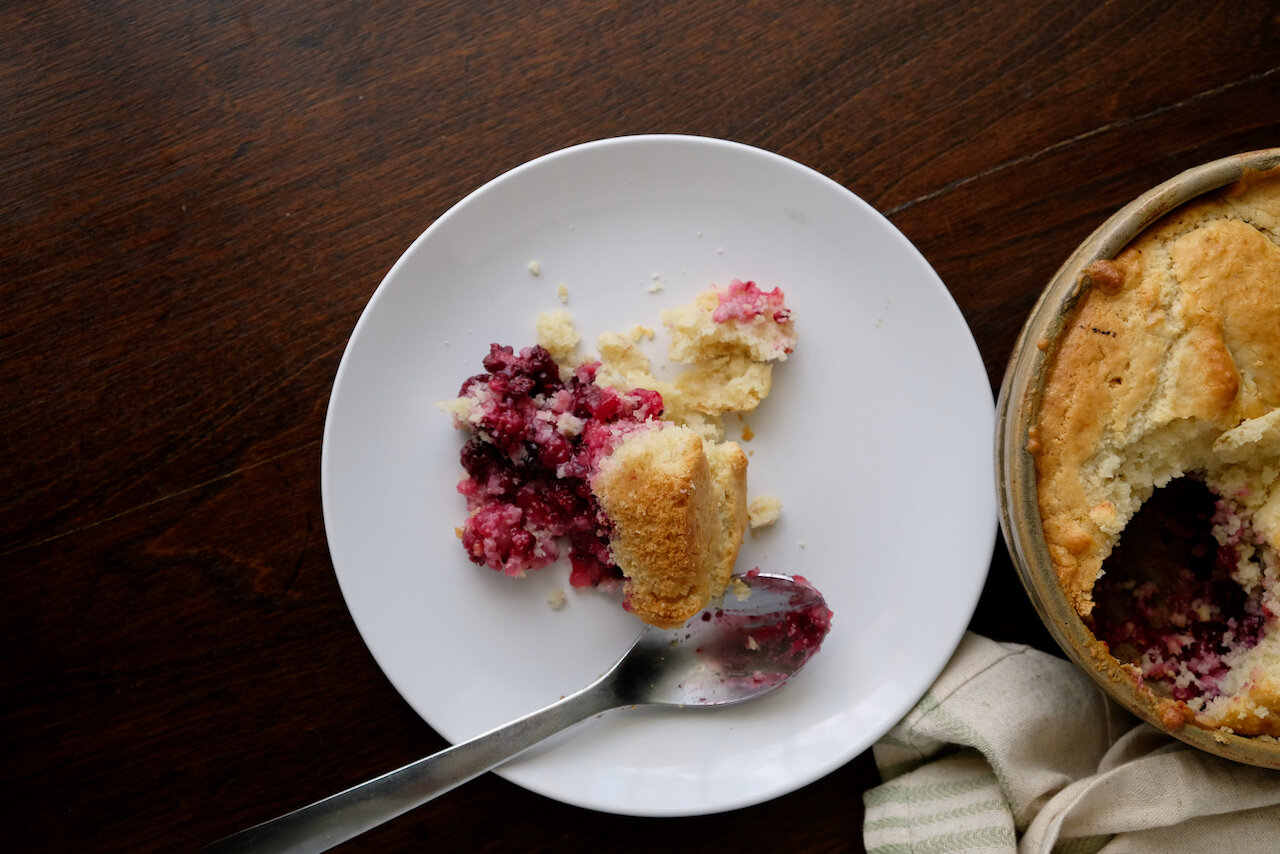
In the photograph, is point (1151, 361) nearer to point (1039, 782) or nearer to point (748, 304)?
point (748, 304)

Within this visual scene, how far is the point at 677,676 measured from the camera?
82.7 inches

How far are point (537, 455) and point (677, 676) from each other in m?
0.70

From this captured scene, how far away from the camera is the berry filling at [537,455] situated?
200 centimetres

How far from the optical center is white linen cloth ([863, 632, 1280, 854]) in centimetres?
207

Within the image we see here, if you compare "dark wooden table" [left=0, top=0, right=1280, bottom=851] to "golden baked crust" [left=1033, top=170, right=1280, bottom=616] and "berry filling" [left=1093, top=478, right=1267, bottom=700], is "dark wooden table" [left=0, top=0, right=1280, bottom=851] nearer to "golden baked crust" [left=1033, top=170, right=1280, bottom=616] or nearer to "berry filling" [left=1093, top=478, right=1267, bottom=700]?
"berry filling" [left=1093, top=478, right=1267, bottom=700]

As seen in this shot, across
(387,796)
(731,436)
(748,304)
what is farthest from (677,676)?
(748,304)

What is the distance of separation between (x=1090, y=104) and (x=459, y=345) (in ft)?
6.29

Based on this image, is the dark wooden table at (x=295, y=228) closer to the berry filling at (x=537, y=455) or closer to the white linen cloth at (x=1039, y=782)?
the white linen cloth at (x=1039, y=782)

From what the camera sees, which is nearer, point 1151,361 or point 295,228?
point 1151,361

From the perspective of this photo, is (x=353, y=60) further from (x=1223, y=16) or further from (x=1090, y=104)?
(x=1223, y=16)

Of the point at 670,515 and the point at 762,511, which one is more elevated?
the point at 670,515

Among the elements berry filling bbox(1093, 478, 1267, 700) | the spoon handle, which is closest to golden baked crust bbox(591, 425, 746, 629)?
the spoon handle

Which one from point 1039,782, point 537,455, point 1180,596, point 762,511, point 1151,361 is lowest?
point 1039,782

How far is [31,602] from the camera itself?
2.27 metres
